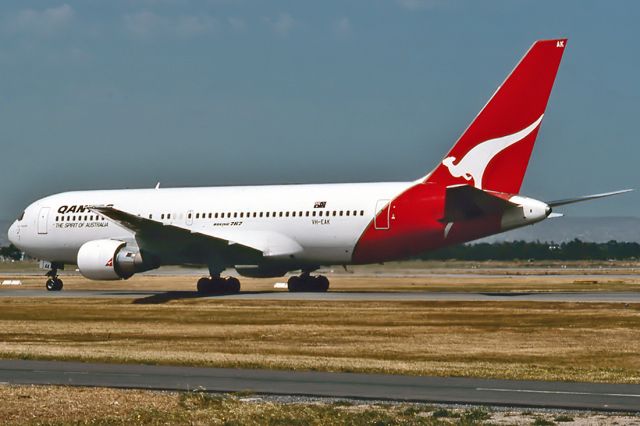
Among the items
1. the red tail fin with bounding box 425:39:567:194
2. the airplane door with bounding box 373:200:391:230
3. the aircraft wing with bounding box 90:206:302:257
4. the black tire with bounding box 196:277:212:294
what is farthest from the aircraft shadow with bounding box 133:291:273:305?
the red tail fin with bounding box 425:39:567:194

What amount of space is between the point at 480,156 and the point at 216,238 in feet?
38.0

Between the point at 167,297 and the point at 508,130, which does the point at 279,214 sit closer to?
the point at 167,297

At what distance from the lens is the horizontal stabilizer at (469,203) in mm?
39844

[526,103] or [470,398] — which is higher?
[526,103]

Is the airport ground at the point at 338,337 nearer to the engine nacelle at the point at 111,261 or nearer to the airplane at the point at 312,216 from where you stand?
the engine nacelle at the point at 111,261

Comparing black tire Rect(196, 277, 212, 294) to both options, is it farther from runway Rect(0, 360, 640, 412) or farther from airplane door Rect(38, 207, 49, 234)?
runway Rect(0, 360, 640, 412)

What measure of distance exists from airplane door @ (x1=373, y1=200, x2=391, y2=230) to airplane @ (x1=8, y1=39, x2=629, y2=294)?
4cm

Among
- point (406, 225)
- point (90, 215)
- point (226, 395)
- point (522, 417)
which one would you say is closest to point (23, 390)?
point (226, 395)

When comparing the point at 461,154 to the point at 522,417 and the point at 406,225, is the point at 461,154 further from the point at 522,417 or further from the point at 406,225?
the point at 522,417

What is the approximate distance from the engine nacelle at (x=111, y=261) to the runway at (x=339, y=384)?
2443 cm

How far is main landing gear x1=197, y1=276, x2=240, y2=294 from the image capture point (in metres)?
47.4

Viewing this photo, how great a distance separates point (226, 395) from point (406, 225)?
27.2 metres

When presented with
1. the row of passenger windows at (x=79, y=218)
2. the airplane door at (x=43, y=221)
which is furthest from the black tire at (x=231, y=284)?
the airplane door at (x=43, y=221)

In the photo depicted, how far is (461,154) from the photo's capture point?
4288cm
